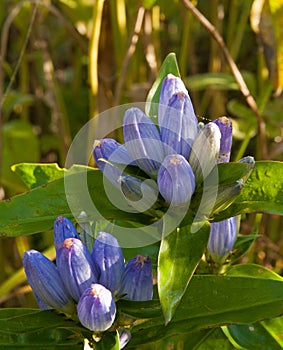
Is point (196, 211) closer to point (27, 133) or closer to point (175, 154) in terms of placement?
point (175, 154)

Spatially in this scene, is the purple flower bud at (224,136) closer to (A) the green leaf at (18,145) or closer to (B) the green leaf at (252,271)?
(B) the green leaf at (252,271)

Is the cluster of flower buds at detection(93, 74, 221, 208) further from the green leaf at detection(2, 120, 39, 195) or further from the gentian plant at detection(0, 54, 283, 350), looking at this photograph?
the green leaf at detection(2, 120, 39, 195)

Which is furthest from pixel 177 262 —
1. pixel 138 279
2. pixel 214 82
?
pixel 214 82

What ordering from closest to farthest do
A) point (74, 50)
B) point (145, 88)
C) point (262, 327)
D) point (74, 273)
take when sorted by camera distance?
1. point (74, 273)
2. point (262, 327)
3. point (145, 88)
4. point (74, 50)

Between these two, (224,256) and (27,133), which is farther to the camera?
(27,133)

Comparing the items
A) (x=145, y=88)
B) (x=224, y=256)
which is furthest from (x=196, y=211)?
(x=145, y=88)

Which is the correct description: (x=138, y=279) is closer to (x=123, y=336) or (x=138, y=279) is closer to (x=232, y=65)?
(x=123, y=336)

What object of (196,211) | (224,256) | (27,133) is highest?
(196,211)

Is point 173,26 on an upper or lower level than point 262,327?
upper
